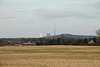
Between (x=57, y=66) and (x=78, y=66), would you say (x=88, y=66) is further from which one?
(x=57, y=66)

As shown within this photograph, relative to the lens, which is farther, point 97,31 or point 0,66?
point 97,31

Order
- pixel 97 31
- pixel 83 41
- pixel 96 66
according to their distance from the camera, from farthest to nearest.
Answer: pixel 97 31
pixel 83 41
pixel 96 66

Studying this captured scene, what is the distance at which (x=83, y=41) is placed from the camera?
471ft

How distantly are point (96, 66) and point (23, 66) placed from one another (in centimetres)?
683

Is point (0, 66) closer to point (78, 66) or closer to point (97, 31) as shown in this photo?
point (78, 66)

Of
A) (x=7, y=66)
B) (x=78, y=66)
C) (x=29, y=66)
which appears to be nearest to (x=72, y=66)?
(x=78, y=66)

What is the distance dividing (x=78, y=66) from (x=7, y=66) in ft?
22.2

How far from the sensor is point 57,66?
2306 centimetres

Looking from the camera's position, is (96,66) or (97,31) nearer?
(96,66)

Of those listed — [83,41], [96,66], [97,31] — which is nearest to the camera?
[96,66]

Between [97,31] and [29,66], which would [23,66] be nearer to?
[29,66]

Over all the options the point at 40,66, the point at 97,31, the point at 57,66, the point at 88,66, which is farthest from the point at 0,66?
the point at 97,31

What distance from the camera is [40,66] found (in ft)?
75.7

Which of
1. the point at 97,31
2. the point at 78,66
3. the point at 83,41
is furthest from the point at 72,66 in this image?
the point at 97,31
